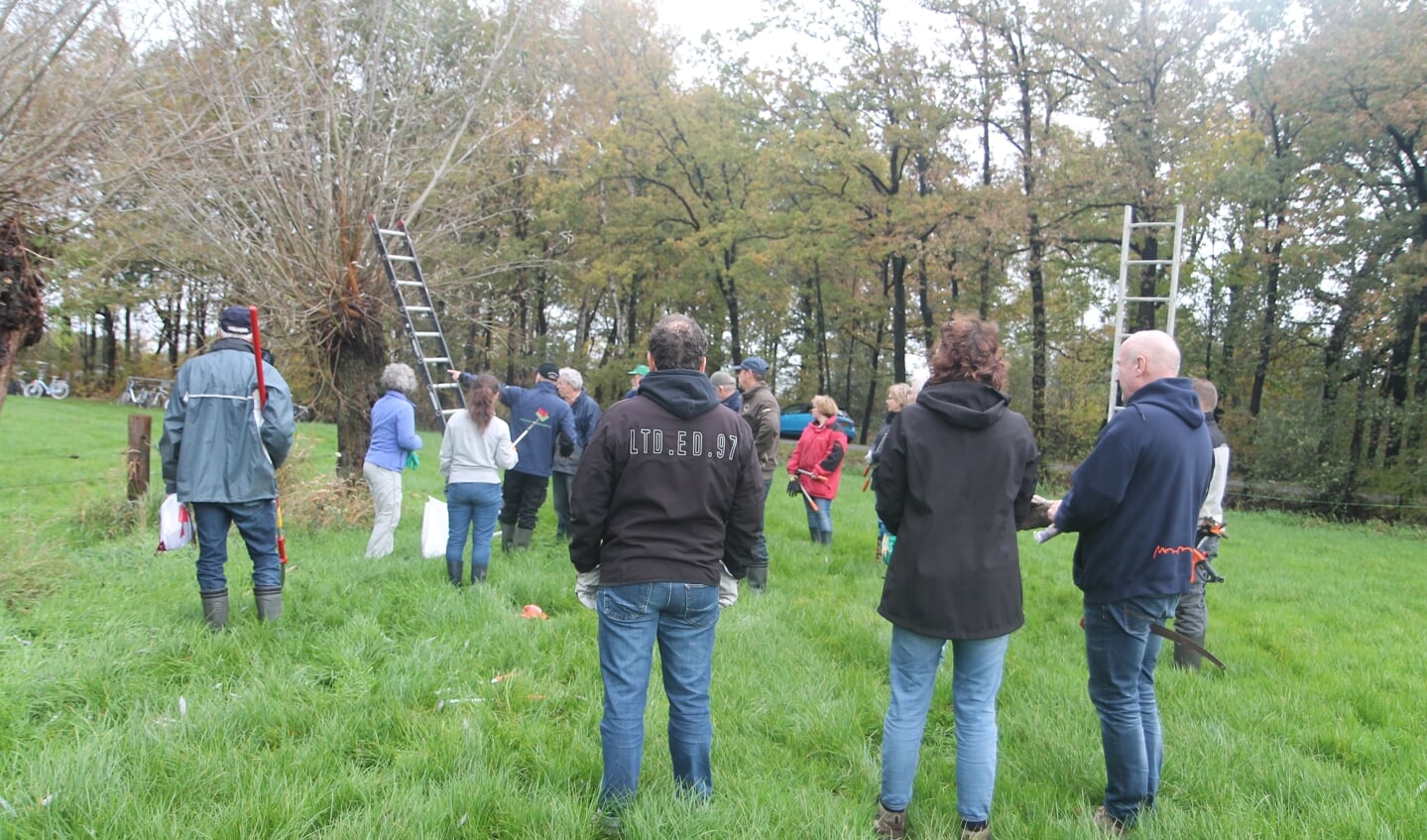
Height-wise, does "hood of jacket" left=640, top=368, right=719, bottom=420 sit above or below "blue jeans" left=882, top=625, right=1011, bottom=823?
above

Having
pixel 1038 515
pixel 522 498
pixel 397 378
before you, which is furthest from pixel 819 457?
pixel 1038 515

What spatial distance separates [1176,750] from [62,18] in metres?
6.98

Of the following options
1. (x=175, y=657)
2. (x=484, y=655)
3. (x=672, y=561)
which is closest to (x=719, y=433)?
(x=672, y=561)

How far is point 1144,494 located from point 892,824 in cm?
147

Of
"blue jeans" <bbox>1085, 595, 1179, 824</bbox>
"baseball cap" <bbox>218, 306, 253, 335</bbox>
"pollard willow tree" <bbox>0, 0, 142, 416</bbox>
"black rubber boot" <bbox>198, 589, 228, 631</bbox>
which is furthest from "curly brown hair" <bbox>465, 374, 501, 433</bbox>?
"blue jeans" <bbox>1085, 595, 1179, 824</bbox>

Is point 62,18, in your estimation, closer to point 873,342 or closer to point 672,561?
point 672,561

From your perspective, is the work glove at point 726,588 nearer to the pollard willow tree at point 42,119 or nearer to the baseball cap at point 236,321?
the baseball cap at point 236,321

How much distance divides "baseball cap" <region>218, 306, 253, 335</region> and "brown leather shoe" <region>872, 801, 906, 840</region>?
409 centimetres

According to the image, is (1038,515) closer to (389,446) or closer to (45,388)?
(389,446)

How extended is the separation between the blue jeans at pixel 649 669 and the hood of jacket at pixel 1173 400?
1.68 meters

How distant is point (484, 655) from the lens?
14.4 feet

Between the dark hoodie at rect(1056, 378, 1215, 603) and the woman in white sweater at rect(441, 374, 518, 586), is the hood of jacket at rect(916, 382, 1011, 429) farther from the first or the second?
the woman in white sweater at rect(441, 374, 518, 586)

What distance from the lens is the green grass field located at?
2.80 m

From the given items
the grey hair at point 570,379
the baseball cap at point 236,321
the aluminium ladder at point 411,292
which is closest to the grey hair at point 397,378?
the grey hair at point 570,379
